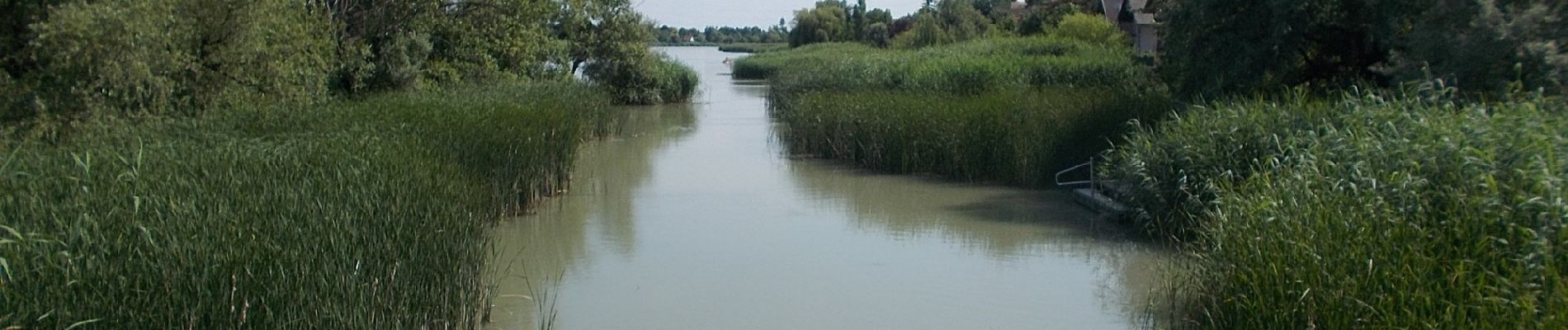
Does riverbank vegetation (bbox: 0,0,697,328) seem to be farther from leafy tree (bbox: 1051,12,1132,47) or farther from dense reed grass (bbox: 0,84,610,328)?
leafy tree (bbox: 1051,12,1132,47)

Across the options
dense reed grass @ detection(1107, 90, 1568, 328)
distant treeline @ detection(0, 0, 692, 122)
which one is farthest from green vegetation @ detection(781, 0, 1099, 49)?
dense reed grass @ detection(1107, 90, 1568, 328)

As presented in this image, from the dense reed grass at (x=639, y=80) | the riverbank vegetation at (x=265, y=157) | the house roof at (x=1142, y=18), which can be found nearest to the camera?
the riverbank vegetation at (x=265, y=157)

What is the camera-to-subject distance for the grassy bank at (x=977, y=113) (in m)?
14.8

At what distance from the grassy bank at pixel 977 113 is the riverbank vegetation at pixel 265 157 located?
3552mm

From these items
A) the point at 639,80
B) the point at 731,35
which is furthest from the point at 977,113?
the point at 731,35

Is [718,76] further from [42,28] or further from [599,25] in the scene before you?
[42,28]

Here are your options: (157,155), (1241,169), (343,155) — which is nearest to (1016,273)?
(1241,169)

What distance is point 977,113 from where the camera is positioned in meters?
15.8

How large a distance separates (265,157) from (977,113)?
8755 mm

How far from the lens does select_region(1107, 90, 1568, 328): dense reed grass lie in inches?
219

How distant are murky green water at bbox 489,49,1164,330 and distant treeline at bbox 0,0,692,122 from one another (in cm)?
358

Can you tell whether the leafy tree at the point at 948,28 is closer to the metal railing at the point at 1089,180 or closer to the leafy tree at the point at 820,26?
the leafy tree at the point at 820,26

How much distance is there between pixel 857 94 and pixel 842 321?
11178 millimetres

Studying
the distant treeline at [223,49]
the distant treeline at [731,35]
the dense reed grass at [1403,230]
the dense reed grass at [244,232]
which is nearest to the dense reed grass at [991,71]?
the distant treeline at [223,49]
